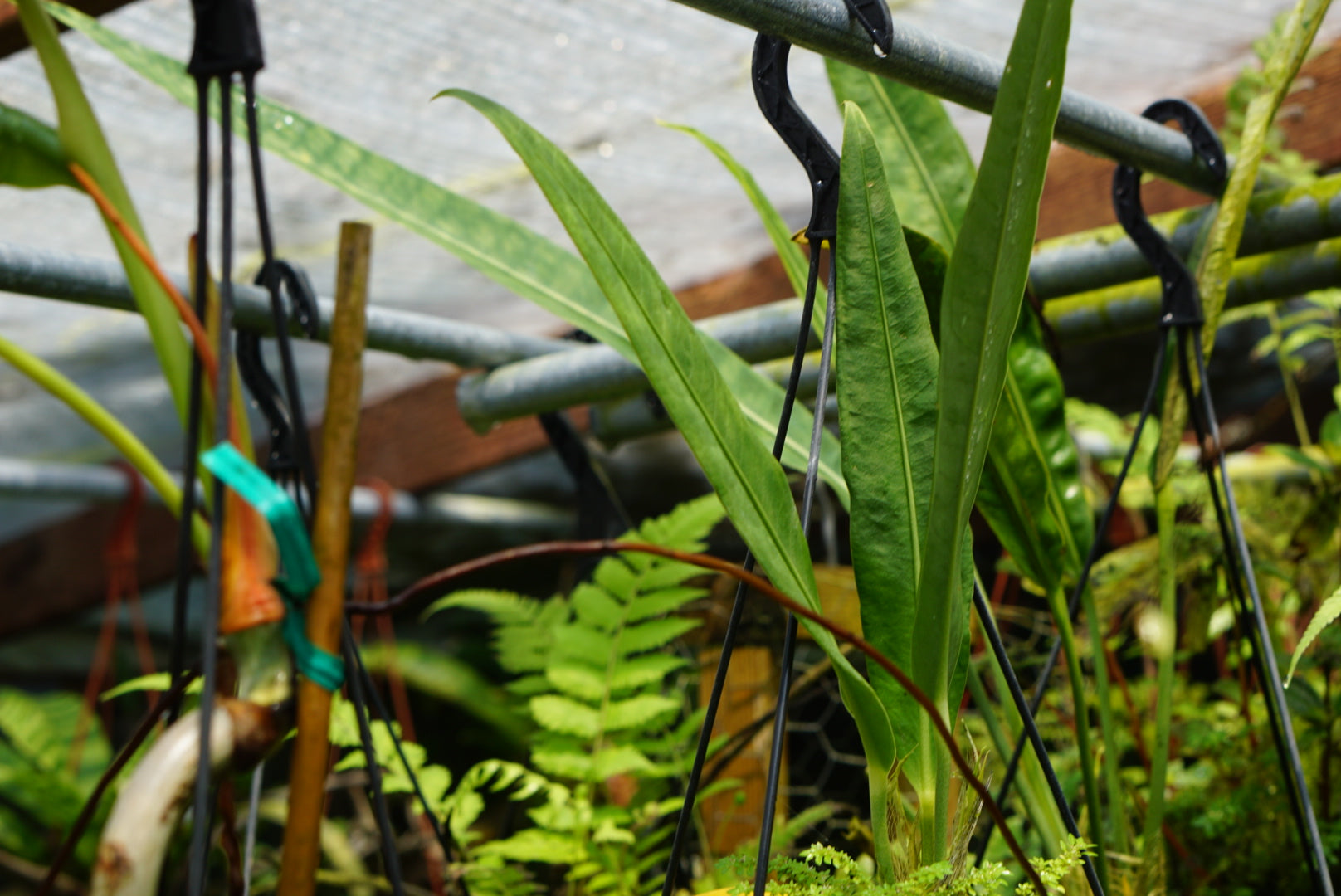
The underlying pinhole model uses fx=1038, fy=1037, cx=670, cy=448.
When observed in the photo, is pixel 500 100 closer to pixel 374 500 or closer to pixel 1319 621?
pixel 374 500

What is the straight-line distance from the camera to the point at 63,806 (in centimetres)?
177

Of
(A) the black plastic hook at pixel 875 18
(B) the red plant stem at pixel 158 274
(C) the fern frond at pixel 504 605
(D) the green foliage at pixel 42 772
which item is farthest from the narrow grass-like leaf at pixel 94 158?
(D) the green foliage at pixel 42 772

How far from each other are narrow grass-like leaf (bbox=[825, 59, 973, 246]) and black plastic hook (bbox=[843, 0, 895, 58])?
0.15 m

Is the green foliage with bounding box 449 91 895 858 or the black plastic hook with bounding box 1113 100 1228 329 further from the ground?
the black plastic hook with bounding box 1113 100 1228 329

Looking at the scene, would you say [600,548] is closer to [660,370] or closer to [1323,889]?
[660,370]

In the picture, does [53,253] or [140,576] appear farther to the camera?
[140,576]

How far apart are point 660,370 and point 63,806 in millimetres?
1818

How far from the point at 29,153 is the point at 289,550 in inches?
Result: 7.6

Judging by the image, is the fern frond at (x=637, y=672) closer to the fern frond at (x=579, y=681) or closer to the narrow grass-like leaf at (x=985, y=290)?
the fern frond at (x=579, y=681)


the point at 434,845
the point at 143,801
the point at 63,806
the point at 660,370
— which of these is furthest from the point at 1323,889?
the point at 63,806

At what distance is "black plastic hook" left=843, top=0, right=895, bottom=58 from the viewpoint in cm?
48

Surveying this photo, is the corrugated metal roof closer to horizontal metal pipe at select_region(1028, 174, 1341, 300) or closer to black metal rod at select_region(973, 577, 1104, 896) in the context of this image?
horizontal metal pipe at select_region(1028, 174, 1341, 300)

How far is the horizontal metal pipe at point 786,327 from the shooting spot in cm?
79

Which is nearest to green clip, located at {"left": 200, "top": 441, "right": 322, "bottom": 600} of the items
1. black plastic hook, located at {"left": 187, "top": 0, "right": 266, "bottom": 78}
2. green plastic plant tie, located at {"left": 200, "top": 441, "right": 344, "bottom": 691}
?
green plastic plant tie, located at {"left": 200, "top": 441, "right": 344, "bottom": 691}
